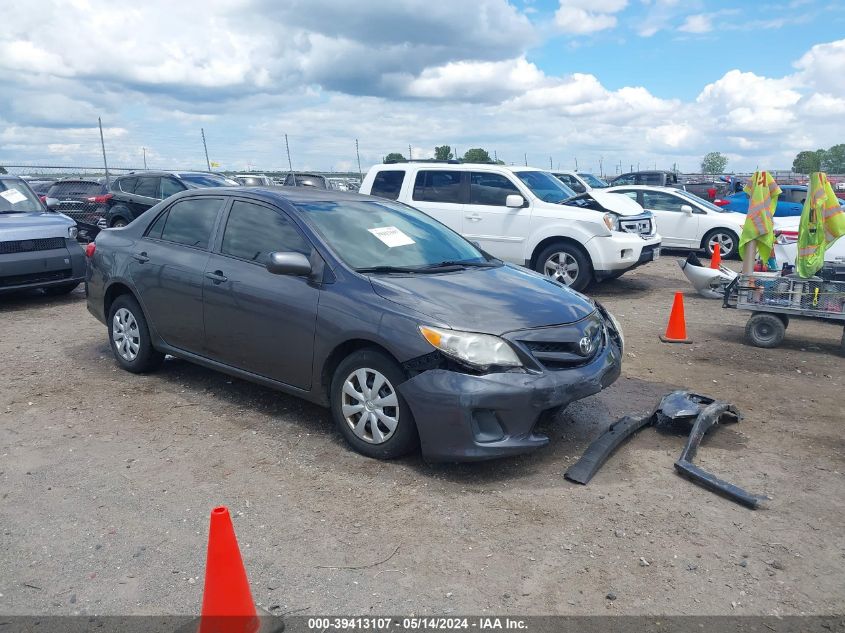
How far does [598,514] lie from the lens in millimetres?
3873

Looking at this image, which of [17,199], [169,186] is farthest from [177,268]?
[169,186]

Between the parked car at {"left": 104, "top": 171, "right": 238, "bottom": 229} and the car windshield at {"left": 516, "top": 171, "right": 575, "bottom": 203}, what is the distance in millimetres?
6319

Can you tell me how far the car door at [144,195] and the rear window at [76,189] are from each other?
4865 mm

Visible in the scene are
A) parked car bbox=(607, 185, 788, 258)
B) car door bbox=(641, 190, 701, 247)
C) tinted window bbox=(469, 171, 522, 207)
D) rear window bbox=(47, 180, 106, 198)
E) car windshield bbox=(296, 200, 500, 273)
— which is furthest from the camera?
rear window bbox=(47, 180, 106, 198)

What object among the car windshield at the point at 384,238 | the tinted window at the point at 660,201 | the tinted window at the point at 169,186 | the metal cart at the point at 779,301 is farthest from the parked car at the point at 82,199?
the metal cart at the point at 779,301

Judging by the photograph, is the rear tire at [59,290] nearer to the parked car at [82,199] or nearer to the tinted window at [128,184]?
the tinted window at [128,184]

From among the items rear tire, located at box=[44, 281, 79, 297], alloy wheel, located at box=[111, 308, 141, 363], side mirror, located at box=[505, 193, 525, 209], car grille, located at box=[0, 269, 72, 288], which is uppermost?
side mirror, located at box=[505, 193, 525, 209]

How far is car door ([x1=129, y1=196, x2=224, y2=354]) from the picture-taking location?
5.61 meters

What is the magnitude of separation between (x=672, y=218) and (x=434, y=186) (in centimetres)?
631

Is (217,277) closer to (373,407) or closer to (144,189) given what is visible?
(373,407)

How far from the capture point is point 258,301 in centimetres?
507

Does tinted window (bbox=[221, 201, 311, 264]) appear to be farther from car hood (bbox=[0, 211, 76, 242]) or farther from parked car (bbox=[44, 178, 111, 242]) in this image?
parked car (bbox=[44, 178, 111, 242])

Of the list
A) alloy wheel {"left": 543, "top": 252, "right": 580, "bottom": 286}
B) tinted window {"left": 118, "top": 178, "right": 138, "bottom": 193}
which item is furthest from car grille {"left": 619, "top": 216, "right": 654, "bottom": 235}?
tinted window {"left": 118, "top": 178, "right": 138, "bottom": 193}

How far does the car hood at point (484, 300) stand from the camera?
4.30 metres
